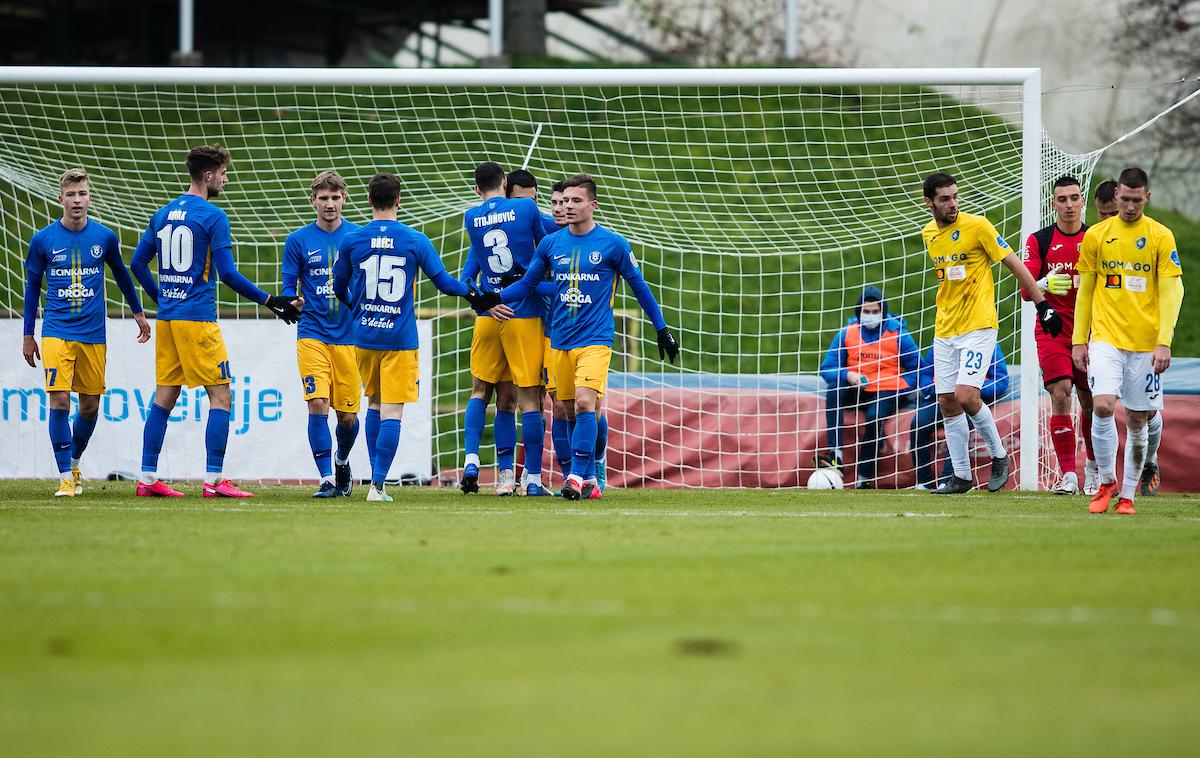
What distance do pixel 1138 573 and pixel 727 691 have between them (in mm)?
2452

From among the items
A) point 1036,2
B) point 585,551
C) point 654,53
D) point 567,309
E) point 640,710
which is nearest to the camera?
point 640,710

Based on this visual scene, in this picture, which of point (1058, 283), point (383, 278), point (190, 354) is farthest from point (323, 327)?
point (1058, 283)

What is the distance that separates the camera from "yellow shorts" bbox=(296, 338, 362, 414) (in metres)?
9.27

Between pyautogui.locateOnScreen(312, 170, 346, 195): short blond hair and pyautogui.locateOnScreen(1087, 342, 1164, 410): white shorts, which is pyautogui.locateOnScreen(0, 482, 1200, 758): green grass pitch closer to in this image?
pyautogui.locateOnScreen(1087, 342, 1164, 410): white shorts

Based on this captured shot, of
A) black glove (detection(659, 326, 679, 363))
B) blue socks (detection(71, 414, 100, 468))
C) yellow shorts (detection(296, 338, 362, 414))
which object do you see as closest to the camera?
black glove (detection(659, 326, 679, 363))

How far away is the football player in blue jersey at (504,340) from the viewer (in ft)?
31.9

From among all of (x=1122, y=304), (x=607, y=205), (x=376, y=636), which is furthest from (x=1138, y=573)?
(x=607, y=205)

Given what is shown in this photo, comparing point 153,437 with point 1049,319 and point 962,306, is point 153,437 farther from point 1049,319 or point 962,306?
point 1049,319

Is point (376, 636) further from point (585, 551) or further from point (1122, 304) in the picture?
point (1122, 304)

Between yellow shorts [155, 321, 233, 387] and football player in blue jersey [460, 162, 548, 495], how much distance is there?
1.69 metres

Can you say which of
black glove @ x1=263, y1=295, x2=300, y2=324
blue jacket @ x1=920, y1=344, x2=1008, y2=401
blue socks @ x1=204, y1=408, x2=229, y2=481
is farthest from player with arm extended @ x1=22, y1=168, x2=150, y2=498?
blue jacket @ x1=920, y1=344, x2=1008, y2=401

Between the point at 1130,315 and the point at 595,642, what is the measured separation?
217 inches

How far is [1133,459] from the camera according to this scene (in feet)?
26.8

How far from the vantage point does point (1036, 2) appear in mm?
24109
